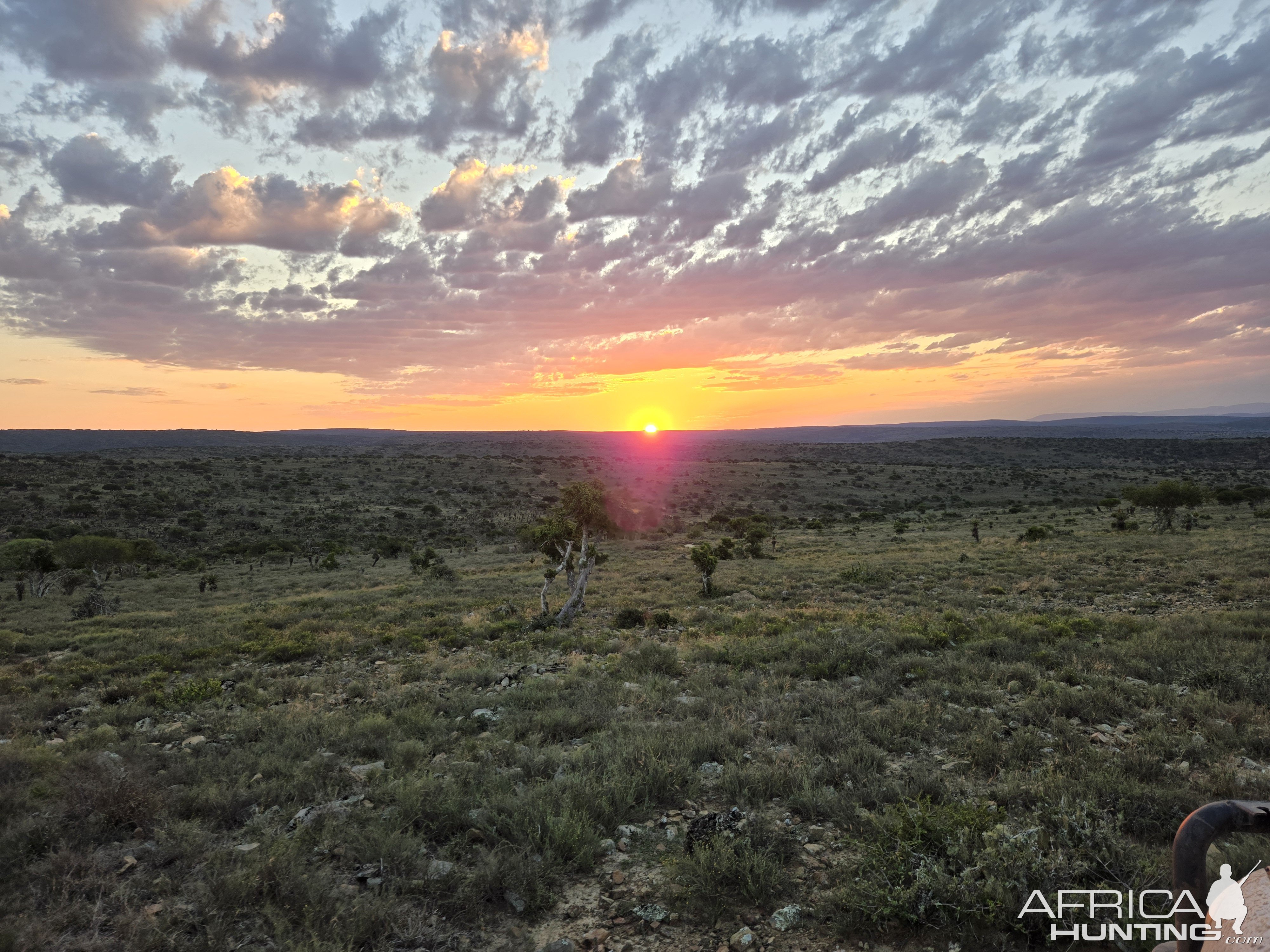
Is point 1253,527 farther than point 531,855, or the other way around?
point 1253,527

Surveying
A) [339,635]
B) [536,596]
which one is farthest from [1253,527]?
[339,635]

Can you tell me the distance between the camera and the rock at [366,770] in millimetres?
6755

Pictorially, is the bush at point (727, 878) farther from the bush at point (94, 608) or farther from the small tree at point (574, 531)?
the bush at point (94, 608)

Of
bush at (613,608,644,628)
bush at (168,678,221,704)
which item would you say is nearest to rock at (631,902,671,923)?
bush at (168,678,221,704)

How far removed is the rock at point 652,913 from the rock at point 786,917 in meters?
0.84

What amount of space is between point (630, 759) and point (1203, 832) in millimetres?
5305

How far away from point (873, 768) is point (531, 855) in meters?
3.99

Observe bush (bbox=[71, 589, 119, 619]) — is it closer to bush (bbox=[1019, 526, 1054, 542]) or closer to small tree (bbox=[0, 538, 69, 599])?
small tree (bbox=[0, 538, 69, 599])

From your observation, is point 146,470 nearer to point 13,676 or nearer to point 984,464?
point 13,676

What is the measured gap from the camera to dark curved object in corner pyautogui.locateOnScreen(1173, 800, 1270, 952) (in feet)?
8.46

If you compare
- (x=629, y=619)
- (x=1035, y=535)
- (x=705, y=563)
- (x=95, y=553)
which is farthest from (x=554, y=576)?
(x=95, y=553)

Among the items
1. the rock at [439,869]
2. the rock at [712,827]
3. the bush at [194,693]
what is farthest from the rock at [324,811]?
the bush at [194,693]

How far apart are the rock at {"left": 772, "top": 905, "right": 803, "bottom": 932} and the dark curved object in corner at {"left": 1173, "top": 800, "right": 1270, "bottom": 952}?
8.43 feet

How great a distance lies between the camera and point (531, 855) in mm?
5055
